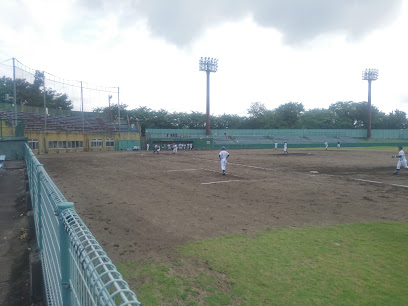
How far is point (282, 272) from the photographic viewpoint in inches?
192

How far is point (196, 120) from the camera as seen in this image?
74.1m

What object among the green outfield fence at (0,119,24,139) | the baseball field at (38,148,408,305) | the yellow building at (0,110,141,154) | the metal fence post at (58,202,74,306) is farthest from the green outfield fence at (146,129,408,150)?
the metal fence post at (58,202,74,306)

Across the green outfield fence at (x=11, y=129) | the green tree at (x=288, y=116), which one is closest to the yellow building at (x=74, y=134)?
the green outfield fence at (x=11, y=129)

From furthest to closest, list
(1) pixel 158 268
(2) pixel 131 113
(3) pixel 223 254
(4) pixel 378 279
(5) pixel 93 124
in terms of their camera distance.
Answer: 1. (2) pixel 131 113
2. (5) pixel 93 124
3. (3) pixel 223 254
4. (1) pixel 158 268
5. (4) pixel 378 279

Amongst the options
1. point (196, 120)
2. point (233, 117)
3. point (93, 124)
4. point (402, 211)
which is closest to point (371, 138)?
point (233, 117)

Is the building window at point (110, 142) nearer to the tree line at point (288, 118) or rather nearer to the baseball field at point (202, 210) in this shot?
the tree line at point (288, 118)

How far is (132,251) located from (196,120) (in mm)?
69196

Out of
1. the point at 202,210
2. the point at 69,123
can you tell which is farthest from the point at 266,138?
the point at 202,210

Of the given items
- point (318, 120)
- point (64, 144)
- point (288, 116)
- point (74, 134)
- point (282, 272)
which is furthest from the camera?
point (318, 120)

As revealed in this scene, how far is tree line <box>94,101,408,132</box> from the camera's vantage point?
7200cm

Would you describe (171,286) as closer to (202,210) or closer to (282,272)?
(282,272)

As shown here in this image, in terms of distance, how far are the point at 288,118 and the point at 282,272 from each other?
82758 mm

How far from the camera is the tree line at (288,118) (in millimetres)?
72000

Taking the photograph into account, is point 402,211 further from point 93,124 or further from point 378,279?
point 93,124
